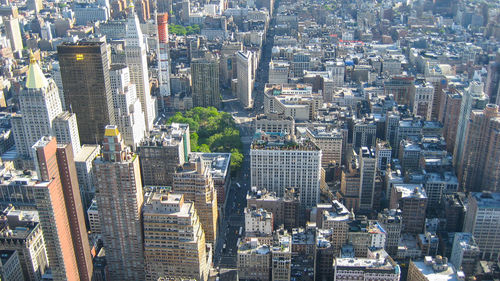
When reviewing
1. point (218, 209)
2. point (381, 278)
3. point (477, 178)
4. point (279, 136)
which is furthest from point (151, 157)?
point (477, 178)

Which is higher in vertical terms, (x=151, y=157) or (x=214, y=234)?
(x=151, y=157)

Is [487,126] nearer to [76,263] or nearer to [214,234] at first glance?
[214,234]

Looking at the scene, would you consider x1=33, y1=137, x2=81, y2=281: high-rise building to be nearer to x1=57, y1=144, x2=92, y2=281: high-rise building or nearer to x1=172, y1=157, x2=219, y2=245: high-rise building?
x1=57, y1=144, x2=92, y2=281: high-rise building

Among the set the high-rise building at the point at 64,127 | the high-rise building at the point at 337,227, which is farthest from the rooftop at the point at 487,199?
the high-rise building at the point at 64,127

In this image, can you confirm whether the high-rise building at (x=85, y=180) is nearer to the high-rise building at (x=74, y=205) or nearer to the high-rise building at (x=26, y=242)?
the high-rise building at (x=26, y=242)

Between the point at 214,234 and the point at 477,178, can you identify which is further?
the point at 477,178

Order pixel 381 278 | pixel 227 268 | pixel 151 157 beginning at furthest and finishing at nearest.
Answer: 1. pixel 151 157
2. pixel 227 268
3. pixel 381 278

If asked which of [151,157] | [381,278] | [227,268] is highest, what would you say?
[151,157]
